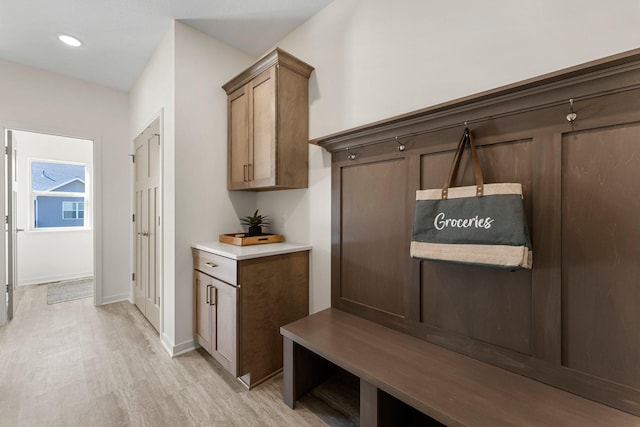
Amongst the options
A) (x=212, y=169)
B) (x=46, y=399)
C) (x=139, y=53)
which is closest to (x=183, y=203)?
(x=212, y=169)

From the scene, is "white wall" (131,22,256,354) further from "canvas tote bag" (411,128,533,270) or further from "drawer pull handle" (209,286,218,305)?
"canvas tote bag" (411,128,533,270)

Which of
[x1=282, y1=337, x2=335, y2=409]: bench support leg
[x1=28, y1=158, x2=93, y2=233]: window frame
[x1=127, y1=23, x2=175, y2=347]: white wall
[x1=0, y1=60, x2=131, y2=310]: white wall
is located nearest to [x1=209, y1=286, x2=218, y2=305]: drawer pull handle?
[x1=127, y1=23, x2=175, y2=347]: white wall

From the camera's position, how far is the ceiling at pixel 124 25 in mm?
2057

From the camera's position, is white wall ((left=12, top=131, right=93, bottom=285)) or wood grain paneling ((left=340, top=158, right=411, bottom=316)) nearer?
wood grain paneling ((left=340, top=158, right=411, bottom=316))

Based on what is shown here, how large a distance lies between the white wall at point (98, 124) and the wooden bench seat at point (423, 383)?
301 cm

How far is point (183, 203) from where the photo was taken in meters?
2.22

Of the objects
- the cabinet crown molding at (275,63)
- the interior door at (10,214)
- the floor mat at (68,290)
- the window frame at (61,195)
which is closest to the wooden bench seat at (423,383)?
the cabinet crown molding at (275,63)

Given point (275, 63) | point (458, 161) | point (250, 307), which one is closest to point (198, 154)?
point (275, 63)

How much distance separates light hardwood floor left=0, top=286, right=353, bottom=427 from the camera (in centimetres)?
154

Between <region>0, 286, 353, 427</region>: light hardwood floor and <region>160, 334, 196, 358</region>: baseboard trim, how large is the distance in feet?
0.13

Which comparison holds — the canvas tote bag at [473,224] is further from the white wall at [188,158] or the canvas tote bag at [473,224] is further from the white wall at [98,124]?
the white wall at [98,124]

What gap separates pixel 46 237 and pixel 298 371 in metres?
4.89

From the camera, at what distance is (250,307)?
1.82 metres

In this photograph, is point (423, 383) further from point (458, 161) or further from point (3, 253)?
point (3, 253)
